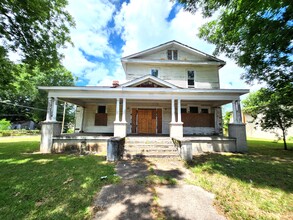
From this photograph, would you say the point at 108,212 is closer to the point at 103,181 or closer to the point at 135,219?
the point at 135,219

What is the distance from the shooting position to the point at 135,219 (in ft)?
8.02

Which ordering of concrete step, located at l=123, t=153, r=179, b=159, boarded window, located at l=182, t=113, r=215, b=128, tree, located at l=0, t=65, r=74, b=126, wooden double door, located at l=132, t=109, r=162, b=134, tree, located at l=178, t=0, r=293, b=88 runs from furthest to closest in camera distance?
tree, located at l=0, t=65, r=74, b=126 < boarded window, located at l=182, t=113, r=215, b=128 < wooden double door, located at l=132, t=109, r=162, b=134 < concrete step, located at l=123, t=153, r=179, b=159 < tree, located at l=178, t=0, r=293, b=88

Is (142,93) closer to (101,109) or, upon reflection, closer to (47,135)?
(101,109)

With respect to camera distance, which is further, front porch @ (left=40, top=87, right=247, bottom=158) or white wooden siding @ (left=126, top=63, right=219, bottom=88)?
white wooden siding @ (left=126, top=63, right=219, bottom=88)

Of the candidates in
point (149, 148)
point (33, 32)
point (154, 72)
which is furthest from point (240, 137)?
point (33, 32)

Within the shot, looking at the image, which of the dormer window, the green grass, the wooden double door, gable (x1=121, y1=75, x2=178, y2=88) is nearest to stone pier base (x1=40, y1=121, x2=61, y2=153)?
the green grass

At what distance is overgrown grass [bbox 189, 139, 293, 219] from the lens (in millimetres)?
2738

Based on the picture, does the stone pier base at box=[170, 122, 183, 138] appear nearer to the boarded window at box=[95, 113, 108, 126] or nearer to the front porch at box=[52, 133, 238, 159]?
the front porch at box=[52, 133, 238, 159]

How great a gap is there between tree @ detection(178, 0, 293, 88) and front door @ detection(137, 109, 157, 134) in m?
6.88

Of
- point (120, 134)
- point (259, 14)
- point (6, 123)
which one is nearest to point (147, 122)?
point (120, 134)

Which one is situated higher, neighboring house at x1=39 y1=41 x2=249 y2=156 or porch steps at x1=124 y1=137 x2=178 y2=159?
neighboring house at x1=39 y1=41 x2=249 y2=156

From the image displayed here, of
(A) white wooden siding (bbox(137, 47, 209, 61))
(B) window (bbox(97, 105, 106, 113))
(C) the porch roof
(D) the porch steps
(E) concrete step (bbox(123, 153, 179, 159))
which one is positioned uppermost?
(A) white wooden siding (bbox(137, 47, 209, 61))

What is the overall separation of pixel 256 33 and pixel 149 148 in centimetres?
735

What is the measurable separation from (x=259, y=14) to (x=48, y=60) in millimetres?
11288
